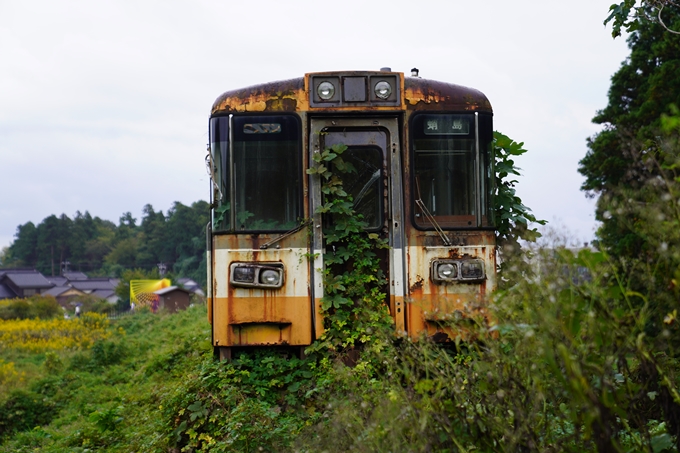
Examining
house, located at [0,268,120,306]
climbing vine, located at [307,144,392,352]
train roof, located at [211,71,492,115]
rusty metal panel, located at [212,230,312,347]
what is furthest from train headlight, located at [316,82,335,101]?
house, located at [0,268,120,306]

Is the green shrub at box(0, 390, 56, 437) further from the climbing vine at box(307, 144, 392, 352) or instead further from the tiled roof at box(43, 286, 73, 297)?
the tiled roof at box(43, 286, 73, 297)

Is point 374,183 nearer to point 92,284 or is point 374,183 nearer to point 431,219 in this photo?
point 431,219

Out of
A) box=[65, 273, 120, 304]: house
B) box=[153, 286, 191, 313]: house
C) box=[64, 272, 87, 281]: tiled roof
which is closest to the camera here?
box=[153, 286, 191, 313]: house

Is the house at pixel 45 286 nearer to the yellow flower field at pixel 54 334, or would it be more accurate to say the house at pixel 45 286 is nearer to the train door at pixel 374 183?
the yellow flower field at pixel 54 334

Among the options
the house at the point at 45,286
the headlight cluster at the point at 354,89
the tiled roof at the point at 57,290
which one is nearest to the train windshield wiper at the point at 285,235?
the headlight cluster at the point at 354,89

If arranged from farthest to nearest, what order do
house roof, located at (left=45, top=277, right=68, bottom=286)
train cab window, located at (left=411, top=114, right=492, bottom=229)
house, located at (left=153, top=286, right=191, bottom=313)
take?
house roof, located at (left=45, top=277, right=68, bottom=286)
house, located at (left=153, top=286, right=191, bottom=313)
train cab window, located at (left=411, top=114, right=492, bottom=229)

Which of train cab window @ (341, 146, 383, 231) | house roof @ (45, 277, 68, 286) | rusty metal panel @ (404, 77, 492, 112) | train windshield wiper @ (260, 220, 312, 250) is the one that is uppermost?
rusty metal panel @ (404, 77, 492, 112)

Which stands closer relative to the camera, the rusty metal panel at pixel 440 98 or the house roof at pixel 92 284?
the rusty metal panel at pixel 440 98

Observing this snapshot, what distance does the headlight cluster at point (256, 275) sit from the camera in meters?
7.08

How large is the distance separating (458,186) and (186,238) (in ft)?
250

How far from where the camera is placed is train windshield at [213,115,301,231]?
23.6ft

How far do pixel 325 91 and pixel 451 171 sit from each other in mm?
1427

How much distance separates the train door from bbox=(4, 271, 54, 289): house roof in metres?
70.8

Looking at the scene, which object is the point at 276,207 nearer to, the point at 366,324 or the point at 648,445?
the point at 366,324
